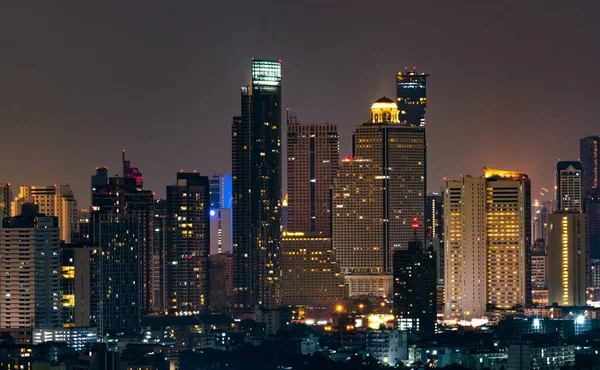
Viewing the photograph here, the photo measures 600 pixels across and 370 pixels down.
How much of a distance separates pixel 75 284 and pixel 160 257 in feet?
46.4

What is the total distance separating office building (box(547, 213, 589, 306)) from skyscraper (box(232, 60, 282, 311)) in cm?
1148

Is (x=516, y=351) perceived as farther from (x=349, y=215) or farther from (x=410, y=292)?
(x=349, y=215)

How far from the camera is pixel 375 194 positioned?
99938 mm

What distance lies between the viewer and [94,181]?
84062mm

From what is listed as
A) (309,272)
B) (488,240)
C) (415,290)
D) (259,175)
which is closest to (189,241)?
(259,175)

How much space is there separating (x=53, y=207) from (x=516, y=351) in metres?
23.9

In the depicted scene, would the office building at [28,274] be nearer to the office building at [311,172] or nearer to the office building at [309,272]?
the office building at [309,272]

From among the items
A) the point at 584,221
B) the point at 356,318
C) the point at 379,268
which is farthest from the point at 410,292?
the point at 379,268

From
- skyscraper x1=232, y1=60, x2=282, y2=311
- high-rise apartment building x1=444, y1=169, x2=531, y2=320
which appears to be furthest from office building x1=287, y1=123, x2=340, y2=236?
high-rise apartment building x1=444, y1=169, x2=531, y2=320

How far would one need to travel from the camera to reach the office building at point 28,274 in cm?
6900

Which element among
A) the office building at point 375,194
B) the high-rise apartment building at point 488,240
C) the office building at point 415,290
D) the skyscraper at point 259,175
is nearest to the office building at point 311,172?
the office building at point 375,194

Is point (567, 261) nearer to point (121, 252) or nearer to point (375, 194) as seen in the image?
point (375, 194)

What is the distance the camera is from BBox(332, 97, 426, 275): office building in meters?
99.2

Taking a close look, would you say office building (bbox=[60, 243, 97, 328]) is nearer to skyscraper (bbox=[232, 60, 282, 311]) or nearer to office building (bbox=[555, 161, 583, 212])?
skyscraper (bbox=[232, 60, 282, 311])
